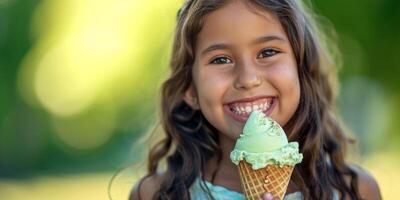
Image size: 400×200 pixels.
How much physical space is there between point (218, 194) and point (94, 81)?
7.65 m

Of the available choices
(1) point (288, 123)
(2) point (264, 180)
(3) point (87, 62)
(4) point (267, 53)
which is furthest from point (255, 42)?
(3) point (87, 62)

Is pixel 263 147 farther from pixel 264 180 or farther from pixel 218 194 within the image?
pixel 218 194

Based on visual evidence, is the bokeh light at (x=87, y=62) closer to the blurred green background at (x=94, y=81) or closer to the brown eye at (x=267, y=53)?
the blurred green background at (x=94, y=81)

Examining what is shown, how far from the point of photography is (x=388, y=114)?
406 inches

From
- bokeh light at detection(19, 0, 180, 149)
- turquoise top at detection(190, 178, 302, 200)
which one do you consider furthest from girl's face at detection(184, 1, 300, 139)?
bokeh light at detection(19, 0, 180, 149)

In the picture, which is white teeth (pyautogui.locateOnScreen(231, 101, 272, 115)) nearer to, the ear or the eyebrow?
the eyebrow

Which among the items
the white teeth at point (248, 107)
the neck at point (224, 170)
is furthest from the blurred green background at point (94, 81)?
the white teeth at point (248, 107)

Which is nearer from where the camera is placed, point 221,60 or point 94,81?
point 221,60

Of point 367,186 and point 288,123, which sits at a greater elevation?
point 288,123

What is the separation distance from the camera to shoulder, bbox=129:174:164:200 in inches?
127

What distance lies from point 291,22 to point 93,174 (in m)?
8.12

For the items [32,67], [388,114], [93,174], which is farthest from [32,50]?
[388,114]

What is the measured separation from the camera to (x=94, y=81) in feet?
34.5

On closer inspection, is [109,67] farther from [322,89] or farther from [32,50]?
[322,89]
